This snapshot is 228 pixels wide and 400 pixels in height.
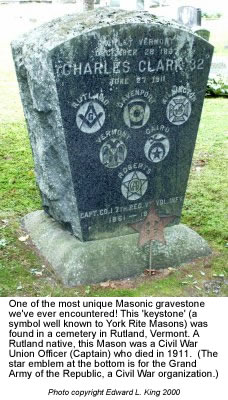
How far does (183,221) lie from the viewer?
5.70 m

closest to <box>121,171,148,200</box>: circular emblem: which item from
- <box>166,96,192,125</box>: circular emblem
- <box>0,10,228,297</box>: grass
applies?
Result: <box>166,96,192,125</box>: circular emblem

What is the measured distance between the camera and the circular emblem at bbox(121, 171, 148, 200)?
15.5ft

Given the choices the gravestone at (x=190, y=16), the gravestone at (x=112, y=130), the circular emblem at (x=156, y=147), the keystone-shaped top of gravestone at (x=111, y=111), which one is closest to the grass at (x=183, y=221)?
the gravestone at (x=112, y=130)

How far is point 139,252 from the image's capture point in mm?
4750

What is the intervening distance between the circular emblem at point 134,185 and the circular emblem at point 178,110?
516 millimetres

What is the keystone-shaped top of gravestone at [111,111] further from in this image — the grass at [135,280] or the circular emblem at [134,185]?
the grass at [135,280]

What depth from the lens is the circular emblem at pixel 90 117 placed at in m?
4.27

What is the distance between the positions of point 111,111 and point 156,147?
0.54 meters

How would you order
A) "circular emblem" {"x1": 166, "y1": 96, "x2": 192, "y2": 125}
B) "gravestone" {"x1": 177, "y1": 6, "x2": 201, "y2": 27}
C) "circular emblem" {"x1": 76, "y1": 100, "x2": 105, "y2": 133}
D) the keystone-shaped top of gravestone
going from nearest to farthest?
the keystone-shaped top of gravestone < "circular emblem" {"x1": 76, "y1": 100, "x2": 105, "y2": 133} < "circular emblem" {"x1": 166, "y1": 96, "x2": 192, "y2": 125} < "gravestone" {"x1": 177, "y1": 6, "x2": 201, "y2": 27}

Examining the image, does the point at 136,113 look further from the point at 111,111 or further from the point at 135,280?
the point at 135,280

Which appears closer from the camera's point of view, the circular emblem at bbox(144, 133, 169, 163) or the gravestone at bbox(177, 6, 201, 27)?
the circular emblem at bbox(144, 133, 169, 163)

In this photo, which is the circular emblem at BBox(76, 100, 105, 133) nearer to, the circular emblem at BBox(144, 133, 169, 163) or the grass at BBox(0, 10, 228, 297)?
the circular emblem at BBox(144, 133, 169, 163)

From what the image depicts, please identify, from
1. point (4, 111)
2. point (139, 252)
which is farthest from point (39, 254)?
point (4, 111)

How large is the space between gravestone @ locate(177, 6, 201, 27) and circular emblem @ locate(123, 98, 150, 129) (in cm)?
877
